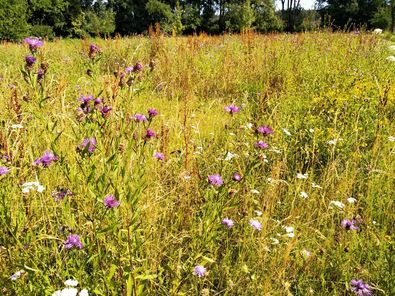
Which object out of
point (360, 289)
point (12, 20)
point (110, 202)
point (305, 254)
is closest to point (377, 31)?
point (305, 254)

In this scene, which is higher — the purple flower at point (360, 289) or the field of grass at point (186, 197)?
the field of grass at point (186, 197)

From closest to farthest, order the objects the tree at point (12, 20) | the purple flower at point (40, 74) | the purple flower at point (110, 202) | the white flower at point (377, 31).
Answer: the purple flower at point (110, 202)
the purple flower at point (40, 74)
the white flower at point (377, 31)
the tree at point (12, 20)

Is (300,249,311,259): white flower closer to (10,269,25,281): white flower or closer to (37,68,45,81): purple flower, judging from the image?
(10,269,25,281): white flower

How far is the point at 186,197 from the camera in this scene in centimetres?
180

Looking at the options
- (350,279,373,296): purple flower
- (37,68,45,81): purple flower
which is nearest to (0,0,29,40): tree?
(37,68,45,81): purple flower

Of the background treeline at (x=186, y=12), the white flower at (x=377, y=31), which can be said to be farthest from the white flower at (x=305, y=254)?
the background treeline at (x=186, y=12)

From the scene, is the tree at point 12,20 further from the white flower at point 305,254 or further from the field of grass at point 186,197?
the white flower at point 305,254

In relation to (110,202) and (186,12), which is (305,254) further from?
(186,12)

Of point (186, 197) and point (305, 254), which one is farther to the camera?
point (186, 197)

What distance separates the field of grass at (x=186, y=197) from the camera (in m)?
1.31

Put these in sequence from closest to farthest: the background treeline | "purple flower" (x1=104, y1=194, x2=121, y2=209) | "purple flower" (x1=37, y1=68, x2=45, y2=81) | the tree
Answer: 1. "purple flower" (x1=104, y1=194, x2=121, y2=209)
2. "purple flower" (x1=37, y1=68, x2=45, y2=81)
3. the tree
4. the background treeline

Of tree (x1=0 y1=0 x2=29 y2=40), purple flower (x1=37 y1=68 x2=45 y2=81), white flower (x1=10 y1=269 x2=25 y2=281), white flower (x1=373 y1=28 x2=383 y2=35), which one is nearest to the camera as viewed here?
white flower (x1=10 y1=269 x2=25 y2=281)

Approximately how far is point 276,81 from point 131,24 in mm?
39414

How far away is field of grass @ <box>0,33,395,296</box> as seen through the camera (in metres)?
1.31
